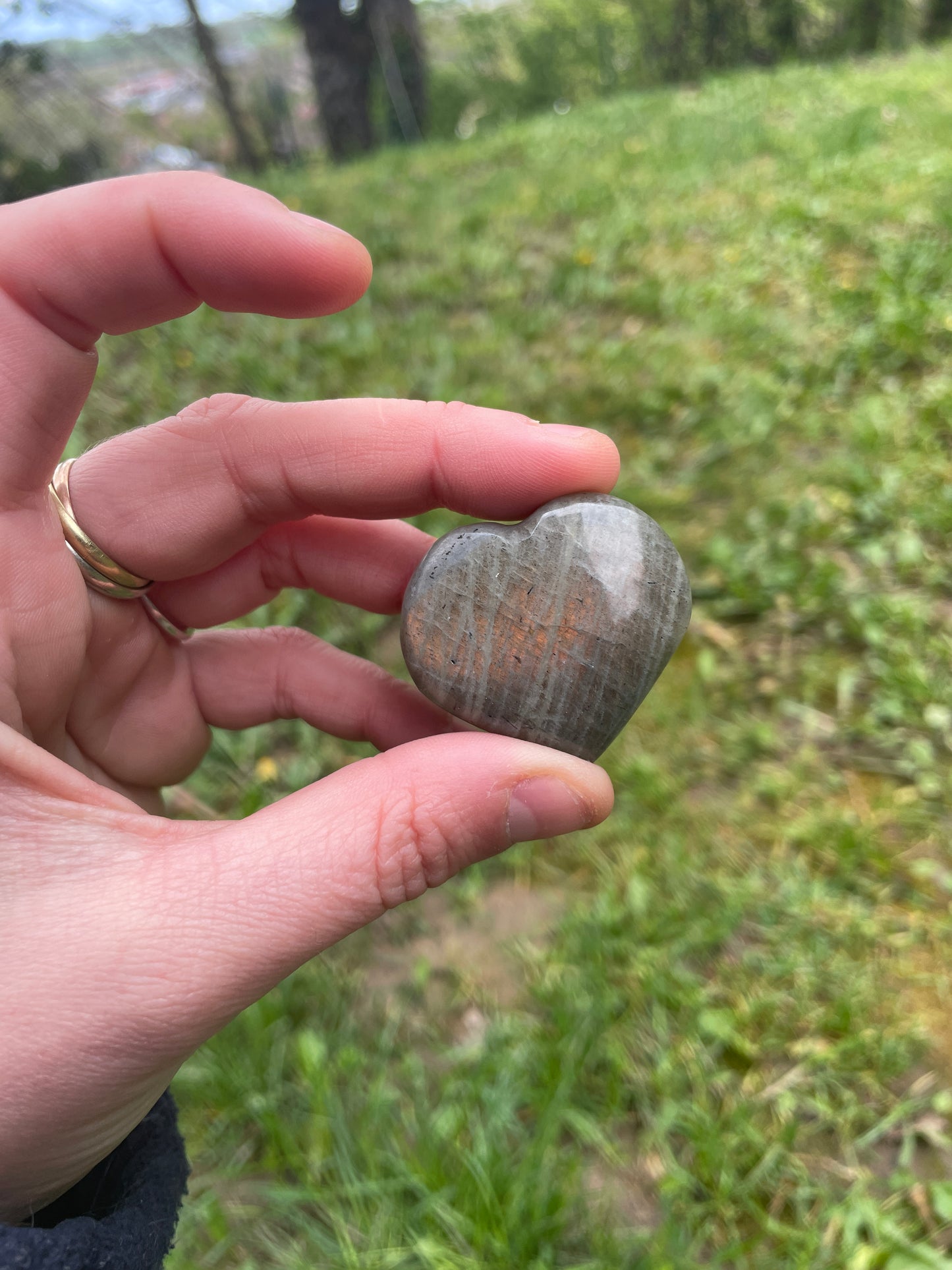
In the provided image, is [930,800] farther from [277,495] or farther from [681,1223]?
[277,495]

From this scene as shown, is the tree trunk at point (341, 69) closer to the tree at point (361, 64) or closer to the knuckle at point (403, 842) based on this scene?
the tree at point (361, 64)

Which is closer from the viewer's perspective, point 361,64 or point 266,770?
point 266,770

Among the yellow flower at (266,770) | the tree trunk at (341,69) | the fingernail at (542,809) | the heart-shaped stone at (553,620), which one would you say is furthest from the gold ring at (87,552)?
the tree trunk at (341,69)

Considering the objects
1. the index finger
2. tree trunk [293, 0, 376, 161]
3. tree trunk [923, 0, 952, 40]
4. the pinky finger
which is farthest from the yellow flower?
tree trunk [923, 0, 952, 40]

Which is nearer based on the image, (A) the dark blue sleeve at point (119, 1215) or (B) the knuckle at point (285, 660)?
(A) the dark blue sleeve at point (119, 1215)

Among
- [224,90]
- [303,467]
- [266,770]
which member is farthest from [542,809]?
[224,90]

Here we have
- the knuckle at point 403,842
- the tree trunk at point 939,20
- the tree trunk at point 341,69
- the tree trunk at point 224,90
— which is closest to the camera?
the knuckle at point 403,842

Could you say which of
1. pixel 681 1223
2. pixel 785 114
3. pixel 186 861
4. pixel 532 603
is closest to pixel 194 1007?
pixel 186 861

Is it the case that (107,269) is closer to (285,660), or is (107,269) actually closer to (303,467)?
(303,467)
